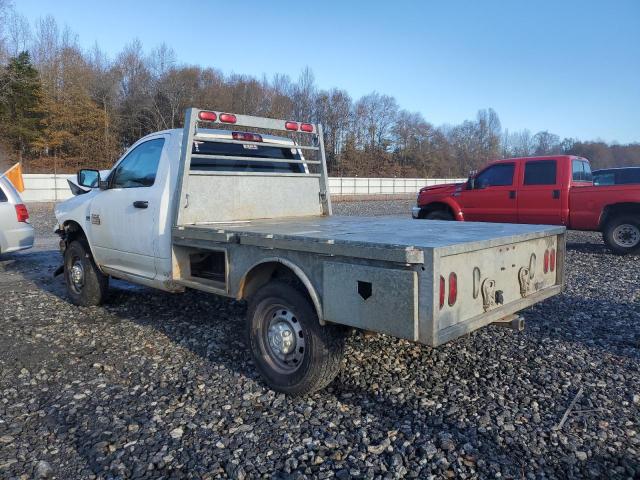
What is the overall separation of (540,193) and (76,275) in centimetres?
906

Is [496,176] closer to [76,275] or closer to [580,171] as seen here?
[580,171]

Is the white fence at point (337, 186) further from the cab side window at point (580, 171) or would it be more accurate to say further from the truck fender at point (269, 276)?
the truck fender at point (269, 276)

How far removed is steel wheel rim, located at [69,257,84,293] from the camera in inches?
255

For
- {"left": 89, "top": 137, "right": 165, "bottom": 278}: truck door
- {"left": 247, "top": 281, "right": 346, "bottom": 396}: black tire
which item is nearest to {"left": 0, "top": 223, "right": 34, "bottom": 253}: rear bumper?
{"left": 89, "top": 137, "right": 165, "bottom": 278}: truck door

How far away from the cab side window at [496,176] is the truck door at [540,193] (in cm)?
28

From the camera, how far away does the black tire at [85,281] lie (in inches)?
248

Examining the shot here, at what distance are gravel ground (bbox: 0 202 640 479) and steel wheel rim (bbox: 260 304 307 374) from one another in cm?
26

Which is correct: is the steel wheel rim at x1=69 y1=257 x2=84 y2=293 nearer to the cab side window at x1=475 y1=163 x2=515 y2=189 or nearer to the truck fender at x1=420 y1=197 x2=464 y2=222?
the truck fender at x1=420 y1=197 x2=464 y2=222

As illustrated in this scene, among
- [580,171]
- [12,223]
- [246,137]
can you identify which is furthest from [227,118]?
[580,171]

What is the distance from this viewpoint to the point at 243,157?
5512mm

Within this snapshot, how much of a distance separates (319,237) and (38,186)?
2643 centimetres

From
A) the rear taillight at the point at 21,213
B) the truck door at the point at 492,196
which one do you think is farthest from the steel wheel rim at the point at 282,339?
the truck door at the point at 492,196

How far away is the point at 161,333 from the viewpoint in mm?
5426

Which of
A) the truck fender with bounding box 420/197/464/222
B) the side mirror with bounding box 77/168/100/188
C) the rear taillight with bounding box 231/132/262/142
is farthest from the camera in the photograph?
the truck fender with bounding box 420/197/464/222
